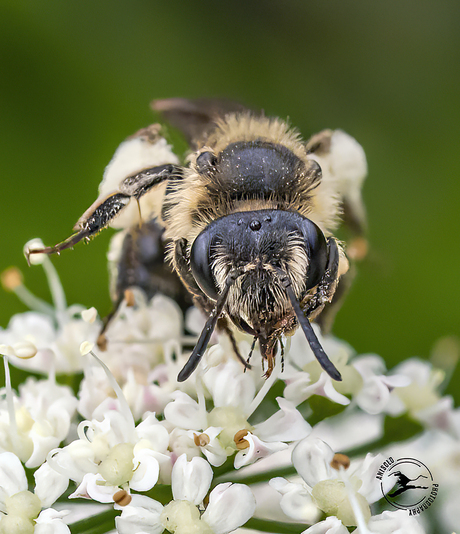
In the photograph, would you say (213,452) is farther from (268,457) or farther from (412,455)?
(412,455)

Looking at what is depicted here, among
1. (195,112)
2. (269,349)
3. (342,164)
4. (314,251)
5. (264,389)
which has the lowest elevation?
(264,389)

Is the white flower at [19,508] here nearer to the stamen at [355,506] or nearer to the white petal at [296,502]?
the white petal at [296,502]

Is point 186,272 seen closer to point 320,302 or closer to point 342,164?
point 320,302

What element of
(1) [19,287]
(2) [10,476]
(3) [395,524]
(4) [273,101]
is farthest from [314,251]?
(4) [273,101]

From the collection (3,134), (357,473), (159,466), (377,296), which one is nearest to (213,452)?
(159,466)

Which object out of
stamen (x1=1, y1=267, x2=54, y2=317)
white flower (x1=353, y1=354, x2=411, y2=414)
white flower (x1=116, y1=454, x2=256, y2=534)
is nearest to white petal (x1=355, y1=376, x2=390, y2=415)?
white flower (x1=353, y1=354, x2=411, y2=414)
